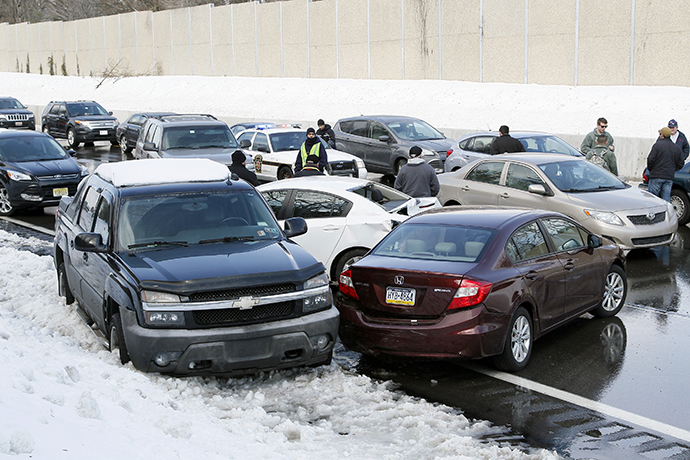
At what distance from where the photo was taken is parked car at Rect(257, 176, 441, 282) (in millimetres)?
10547

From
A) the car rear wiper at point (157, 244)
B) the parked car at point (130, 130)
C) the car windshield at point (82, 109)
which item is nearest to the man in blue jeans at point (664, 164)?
the car rear wiper at point (157, 244)

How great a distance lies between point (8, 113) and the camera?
38.9 metres

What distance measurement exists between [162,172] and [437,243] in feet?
9.60

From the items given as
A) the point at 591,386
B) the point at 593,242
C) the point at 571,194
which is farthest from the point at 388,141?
the point at 591,386

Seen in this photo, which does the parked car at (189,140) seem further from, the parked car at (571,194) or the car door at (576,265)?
the car door at (576,265)

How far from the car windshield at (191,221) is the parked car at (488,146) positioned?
10684mm

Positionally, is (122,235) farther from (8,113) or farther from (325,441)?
(8,113)

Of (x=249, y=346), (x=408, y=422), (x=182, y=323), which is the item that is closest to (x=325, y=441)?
(x=408, y=422)

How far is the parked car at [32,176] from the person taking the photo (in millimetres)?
16797

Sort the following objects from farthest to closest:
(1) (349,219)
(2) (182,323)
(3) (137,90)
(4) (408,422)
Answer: (3) (137,90)
(1) (349,219)
(2) (182,323)
(4) (408,422)

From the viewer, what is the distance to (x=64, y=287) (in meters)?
9.62

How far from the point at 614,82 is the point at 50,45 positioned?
2079 inches

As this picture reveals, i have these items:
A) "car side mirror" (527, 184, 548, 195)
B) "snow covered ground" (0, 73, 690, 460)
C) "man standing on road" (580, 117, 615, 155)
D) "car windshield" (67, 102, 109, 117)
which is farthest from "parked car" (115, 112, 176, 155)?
"car side mirror" (527, 184, 548, 195)

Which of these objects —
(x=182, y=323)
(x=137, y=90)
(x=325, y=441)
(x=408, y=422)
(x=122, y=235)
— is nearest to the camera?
(x=325, y=441)
